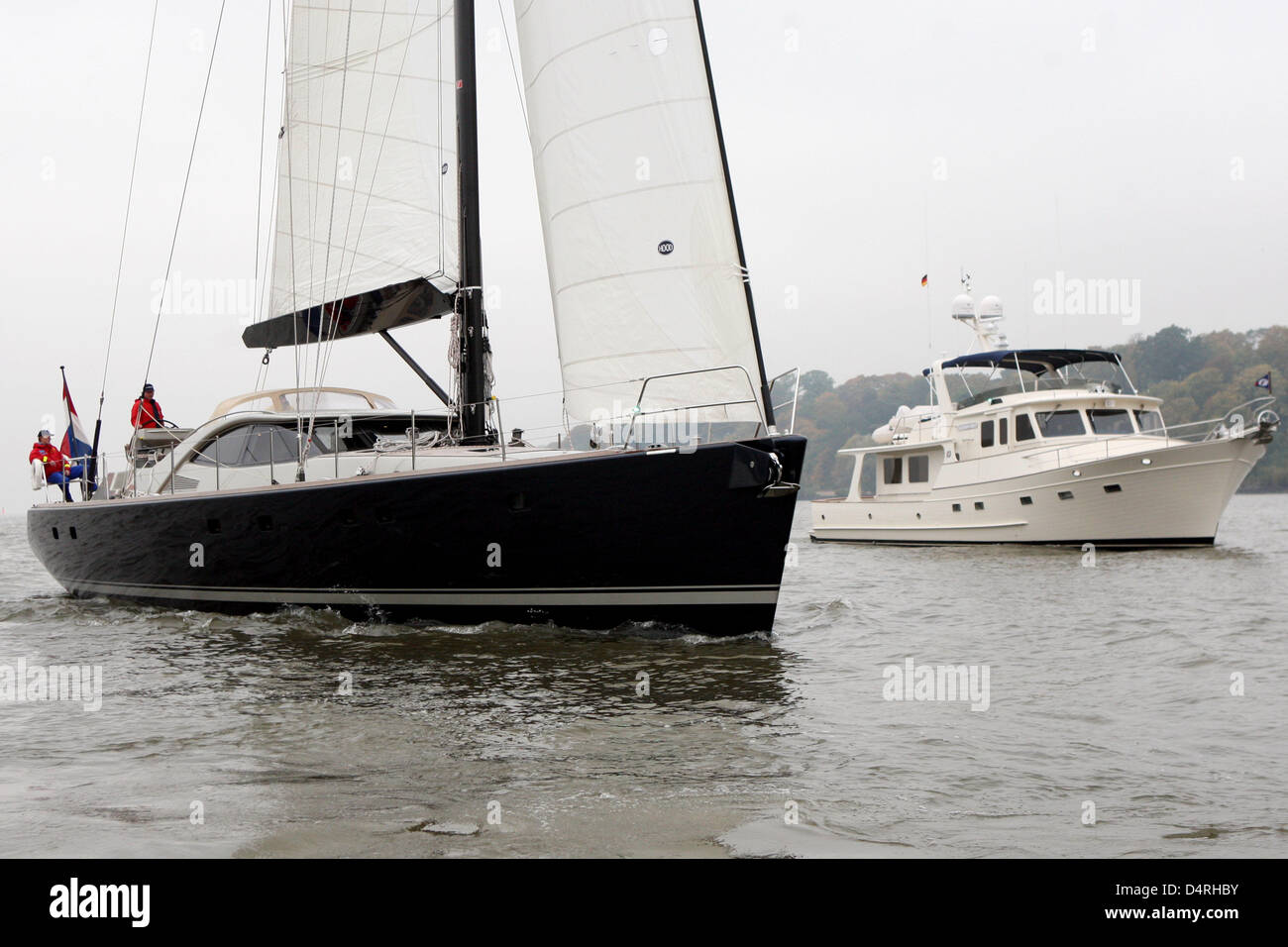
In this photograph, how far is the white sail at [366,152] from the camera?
1181cm

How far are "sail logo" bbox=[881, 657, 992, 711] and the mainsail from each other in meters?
6.57

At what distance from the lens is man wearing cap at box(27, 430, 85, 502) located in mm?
15047

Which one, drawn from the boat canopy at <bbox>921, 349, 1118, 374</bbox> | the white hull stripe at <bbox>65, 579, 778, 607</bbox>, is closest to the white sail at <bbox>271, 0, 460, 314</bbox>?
the white hull stripe at <bbox>65, 579, 778, 607</bbox>

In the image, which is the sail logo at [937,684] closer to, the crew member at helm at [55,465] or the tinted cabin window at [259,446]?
the tinted cabin window at [259,446]

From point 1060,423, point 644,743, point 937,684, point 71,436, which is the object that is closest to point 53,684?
point 644,743

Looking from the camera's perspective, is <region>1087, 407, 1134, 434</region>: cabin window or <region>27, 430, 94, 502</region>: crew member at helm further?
<region>1087, 407, 1134, 434</region>: cabin window

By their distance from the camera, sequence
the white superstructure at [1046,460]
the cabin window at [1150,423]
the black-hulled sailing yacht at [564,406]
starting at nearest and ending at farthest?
the black-hulled sailing yacht at [564,406]
the white superstructure at [1046,460]
the cabin window at [1150,423]

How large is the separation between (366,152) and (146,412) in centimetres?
518

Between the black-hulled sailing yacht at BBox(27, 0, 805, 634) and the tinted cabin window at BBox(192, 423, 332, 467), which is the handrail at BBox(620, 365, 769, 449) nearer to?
the black-hulled sailing yacht at BBox(27, 0, 805, 634)

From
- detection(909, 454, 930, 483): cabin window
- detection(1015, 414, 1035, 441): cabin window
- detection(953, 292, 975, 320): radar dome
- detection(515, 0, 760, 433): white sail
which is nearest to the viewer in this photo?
detection(515, 0, 760, 433): white sail

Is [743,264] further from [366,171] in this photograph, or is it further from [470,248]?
[366,171]

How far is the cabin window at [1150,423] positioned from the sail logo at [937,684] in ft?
A: 60.4
